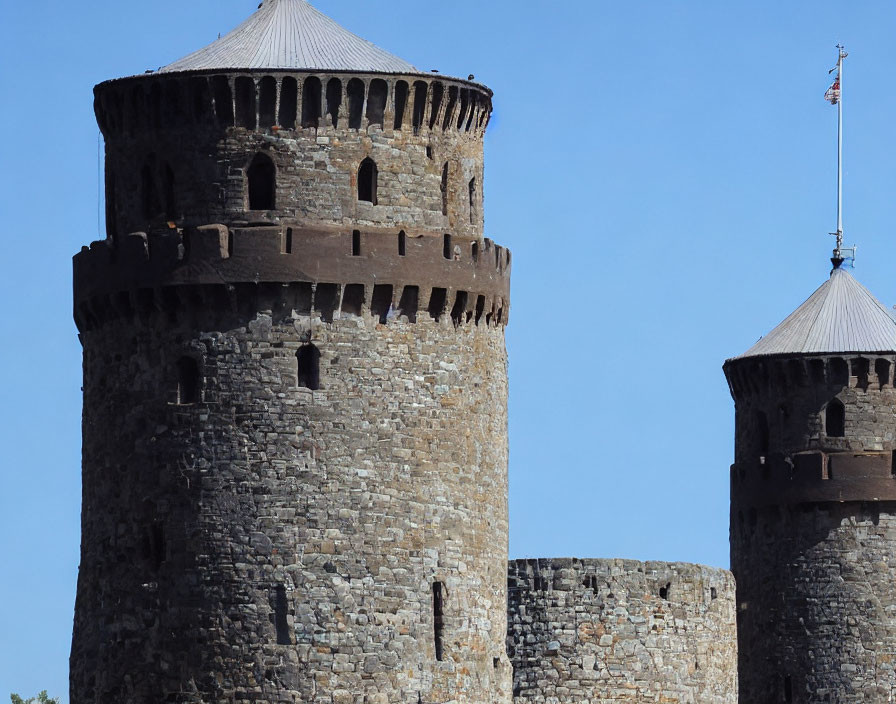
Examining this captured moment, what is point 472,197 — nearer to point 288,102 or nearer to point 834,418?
point 288,102

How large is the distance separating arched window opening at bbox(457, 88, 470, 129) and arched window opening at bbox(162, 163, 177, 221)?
5224 millimetres

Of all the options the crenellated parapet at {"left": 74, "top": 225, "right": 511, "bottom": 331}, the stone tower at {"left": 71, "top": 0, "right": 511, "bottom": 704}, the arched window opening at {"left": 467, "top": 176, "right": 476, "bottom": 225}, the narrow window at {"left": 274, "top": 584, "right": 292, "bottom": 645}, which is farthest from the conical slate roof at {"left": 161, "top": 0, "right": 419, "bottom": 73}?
the narrow window at {"left": 274, "top": 584, "right": 292, "bottom": 645}

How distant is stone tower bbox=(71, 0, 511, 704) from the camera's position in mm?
57031

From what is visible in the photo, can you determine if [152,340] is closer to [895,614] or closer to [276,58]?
[276,58]

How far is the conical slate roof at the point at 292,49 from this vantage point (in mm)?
58625

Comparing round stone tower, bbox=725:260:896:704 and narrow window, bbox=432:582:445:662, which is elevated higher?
round stone tower, bbox=725:260:896:704

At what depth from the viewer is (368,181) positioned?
5869 centimetres

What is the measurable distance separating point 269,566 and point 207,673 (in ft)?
6.88

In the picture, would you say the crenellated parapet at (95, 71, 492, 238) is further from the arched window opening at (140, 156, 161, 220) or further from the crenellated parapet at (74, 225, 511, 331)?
the crenellated parapet at (74, 225, 511, 331)

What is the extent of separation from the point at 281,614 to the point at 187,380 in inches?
177

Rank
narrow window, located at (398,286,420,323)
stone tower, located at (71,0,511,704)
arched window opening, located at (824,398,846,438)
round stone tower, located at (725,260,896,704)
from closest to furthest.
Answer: stone tower, located at (71,0,511,704) < narrow window, located at (398,286,420,323) < round stone tower, located at (725,260,896,704) < arched window opening, located at (824,398,846,438)

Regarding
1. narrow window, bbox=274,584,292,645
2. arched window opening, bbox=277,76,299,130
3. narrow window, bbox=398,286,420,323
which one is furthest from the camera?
narrow window, bbox=398,286,420,323

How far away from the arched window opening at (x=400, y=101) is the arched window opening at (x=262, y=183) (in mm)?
2375

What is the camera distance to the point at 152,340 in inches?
2306
